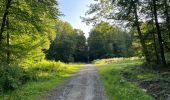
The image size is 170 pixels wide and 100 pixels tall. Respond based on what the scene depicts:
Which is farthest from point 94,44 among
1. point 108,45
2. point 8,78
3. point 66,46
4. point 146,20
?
point 8,78

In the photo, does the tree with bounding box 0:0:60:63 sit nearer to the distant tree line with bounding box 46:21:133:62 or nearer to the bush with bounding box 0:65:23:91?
the bush with bounding box 0:65:23:91

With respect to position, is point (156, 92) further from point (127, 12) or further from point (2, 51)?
point (127, 12)

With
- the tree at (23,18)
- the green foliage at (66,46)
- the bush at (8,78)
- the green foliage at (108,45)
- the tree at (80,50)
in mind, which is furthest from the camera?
the tree at (80,50)

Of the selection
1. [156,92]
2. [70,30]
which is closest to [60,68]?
[156,92]

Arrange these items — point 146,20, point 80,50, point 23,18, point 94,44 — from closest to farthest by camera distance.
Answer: point 23,18 → point 146,20 → point 80,50 → point 94,44

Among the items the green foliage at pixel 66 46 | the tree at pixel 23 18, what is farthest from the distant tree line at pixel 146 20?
the green foliage at pixel 66 46

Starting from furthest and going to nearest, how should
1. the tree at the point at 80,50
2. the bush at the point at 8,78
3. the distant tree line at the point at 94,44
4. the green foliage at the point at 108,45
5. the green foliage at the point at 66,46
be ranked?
the tree at the point at 80,50 < the green foliage at the point at 108,45 < the distant tree line at the point at 94,44 < the green foliage at the point at 66,46 < the bush at the point at 8,78

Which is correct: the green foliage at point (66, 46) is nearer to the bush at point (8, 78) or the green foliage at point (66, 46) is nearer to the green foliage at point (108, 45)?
the green foliage at point (108, 45)

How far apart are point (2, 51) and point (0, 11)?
3499 mm

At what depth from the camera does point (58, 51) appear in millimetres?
93438

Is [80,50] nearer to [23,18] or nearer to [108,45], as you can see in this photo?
[108,45]

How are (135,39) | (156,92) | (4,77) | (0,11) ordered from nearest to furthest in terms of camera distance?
(156,92) < (4,77) < (0,11) < (135,39)

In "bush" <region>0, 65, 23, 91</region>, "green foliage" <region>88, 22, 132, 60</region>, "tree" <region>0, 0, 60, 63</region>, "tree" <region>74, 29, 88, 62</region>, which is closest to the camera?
"bush" <region>0, 65, 23, 91</region>

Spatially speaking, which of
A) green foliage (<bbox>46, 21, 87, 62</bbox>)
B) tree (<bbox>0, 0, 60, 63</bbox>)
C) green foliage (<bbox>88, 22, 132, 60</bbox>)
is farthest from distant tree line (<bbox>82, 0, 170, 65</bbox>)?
green foliage (<bbox>88, 22, 132, 60</bbox>)
